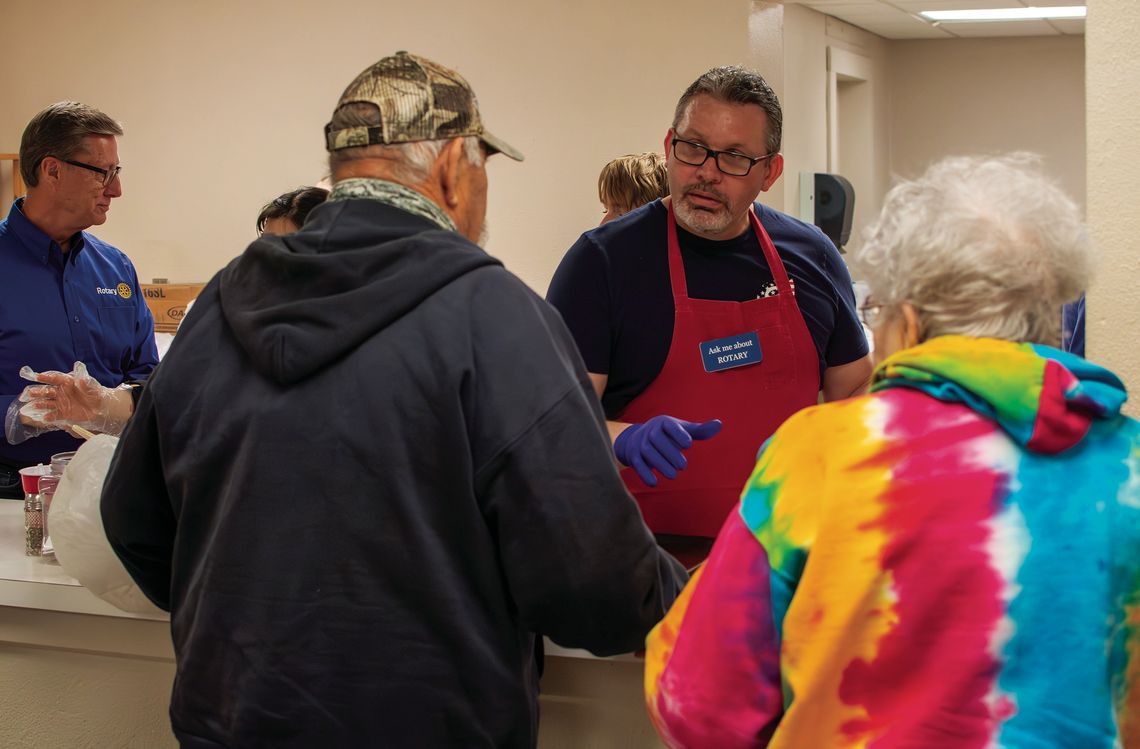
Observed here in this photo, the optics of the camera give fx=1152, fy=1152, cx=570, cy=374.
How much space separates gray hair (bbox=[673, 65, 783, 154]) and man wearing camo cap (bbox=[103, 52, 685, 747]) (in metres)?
1.03

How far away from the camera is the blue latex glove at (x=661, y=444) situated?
5.62ft

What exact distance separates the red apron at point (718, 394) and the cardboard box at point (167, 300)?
373cm

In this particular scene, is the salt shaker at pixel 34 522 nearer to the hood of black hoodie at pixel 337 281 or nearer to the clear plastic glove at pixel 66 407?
the clear plastic glove at pixel 66 407

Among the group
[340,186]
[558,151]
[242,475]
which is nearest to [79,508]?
[242,475]

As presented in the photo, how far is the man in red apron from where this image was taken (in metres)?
2.22

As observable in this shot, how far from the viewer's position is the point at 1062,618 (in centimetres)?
98

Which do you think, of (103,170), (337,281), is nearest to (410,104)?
(337,281)

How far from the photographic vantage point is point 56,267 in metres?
2.87

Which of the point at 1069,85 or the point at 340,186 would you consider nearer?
the point at 340,186

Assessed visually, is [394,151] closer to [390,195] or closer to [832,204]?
[390,195]

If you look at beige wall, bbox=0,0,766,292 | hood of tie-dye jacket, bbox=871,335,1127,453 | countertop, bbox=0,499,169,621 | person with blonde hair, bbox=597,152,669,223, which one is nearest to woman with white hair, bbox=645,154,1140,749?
hood of tie-dye jacket, bbox=871,335,1127,453

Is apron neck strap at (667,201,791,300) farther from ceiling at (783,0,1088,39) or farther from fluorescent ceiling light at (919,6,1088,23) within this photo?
fluorescent ceiling light at (919,6,1088,23)

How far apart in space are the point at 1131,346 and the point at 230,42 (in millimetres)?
4701

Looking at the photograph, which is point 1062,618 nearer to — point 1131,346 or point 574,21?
point 1131,346
